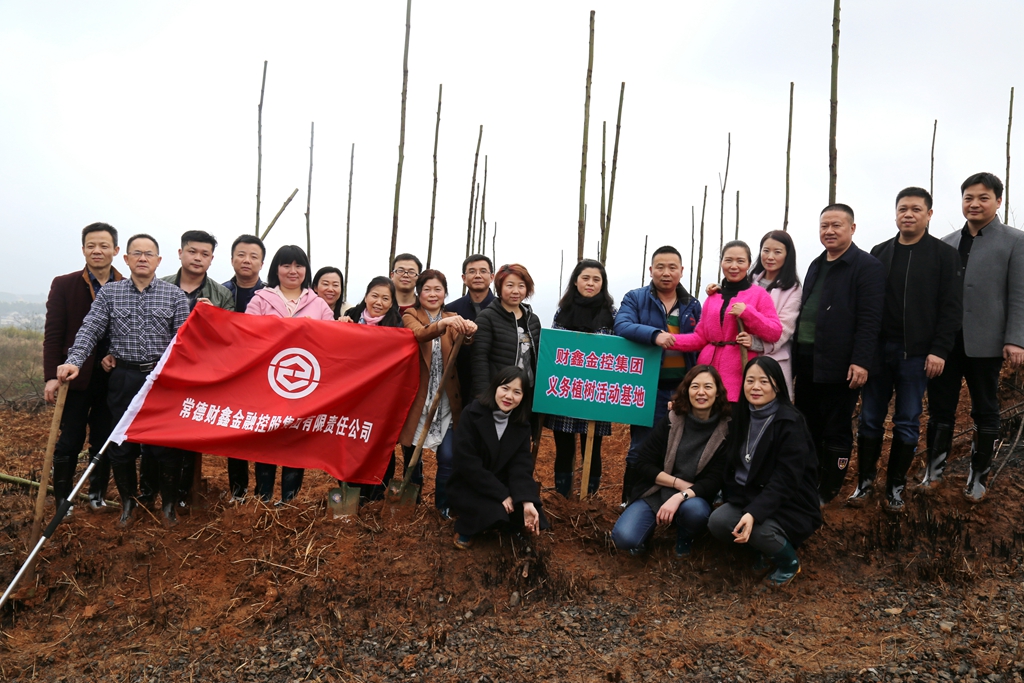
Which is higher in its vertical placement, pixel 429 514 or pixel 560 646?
pixel 429 514

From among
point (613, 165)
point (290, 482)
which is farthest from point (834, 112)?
point (290, 482)

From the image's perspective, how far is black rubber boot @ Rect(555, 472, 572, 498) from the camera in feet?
14.7

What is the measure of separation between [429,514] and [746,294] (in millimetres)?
2414

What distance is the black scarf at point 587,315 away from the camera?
4371 mm

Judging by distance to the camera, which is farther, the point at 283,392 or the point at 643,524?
the point at 283,392

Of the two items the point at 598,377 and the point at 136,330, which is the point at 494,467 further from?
the point at 136,330

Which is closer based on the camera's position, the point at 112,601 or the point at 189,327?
the point at 112,601

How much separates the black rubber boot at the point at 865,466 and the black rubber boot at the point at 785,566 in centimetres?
94

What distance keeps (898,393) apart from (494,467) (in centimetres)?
254

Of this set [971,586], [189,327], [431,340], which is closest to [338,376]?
[431,340]

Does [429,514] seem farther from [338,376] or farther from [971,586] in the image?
[971,586]

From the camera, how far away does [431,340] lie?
4.19 meters

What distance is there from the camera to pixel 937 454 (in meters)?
4.22

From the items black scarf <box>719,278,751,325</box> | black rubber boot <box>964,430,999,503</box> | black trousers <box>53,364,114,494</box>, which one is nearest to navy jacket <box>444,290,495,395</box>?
black scarf <box>719,278,751,325</box>
